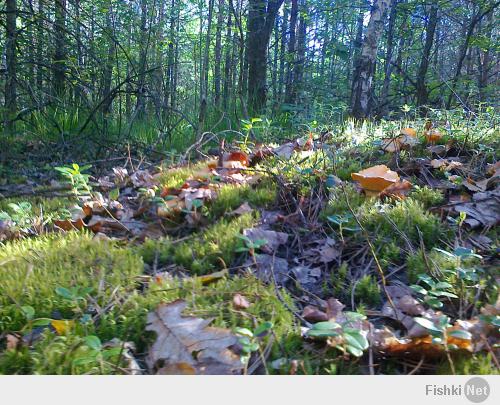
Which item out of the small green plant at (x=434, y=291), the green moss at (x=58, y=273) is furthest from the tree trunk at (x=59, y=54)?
the small green plant at (x=434, y=291)

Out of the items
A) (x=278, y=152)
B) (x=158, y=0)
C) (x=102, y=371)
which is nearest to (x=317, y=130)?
(x=278, y=152)

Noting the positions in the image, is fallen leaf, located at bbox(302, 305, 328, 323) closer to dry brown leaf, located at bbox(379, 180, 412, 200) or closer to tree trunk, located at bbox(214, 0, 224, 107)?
dry brown leaf, located at bbox(379, 180, 412, 200)

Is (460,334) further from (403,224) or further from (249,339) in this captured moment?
(403,224)

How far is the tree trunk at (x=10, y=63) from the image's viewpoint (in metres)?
4.62

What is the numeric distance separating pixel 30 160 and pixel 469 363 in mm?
4746

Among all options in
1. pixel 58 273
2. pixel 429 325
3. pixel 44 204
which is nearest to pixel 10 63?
pixel 44 204

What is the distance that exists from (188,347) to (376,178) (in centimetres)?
166

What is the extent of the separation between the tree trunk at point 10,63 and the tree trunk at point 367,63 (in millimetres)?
4675

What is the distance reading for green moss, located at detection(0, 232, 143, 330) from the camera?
158 cm

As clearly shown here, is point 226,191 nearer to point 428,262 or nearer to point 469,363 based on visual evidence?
point 428,262

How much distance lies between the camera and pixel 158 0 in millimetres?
10469

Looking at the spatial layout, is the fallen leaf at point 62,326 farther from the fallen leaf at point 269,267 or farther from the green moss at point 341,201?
the green moss at point 341,201

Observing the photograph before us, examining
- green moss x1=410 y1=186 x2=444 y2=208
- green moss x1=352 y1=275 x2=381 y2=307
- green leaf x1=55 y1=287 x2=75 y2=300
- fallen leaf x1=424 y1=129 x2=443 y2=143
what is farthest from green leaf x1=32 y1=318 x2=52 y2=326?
fallen leaf x1=424 y1=129 x2=443 y2=143

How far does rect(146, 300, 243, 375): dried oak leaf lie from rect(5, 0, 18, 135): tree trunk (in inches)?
171
